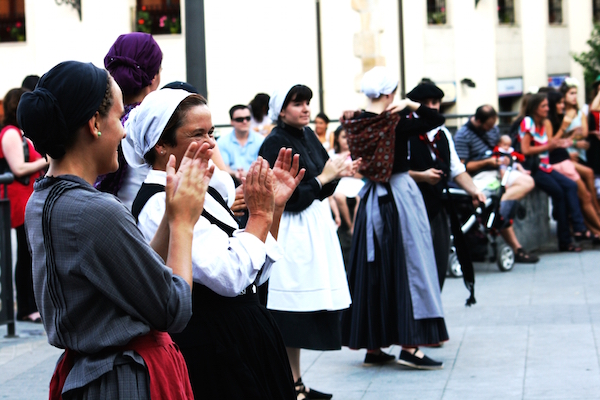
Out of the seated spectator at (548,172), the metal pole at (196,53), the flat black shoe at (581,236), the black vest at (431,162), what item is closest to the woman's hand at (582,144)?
the seated spectator at (548,172)

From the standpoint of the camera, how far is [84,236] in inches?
91.3

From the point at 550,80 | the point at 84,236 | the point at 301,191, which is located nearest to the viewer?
the point at 84,236

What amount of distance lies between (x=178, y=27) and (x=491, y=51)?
33.1 feet

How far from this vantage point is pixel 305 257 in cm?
545

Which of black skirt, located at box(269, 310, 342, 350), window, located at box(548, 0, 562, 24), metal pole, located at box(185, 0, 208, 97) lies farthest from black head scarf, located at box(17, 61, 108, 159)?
window, located at box(548, 0, 562, 24)

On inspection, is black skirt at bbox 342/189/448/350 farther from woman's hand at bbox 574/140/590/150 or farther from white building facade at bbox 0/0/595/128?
white building facade at bbox 0/0/595/128

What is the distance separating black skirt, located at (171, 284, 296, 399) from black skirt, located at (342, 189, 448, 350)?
10.6ft

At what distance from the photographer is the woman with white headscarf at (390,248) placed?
6.30 metres

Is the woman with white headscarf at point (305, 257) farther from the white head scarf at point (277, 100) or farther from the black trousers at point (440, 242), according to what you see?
the black trousers at point (440, 242)

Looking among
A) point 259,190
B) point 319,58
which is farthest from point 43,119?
point 319,58

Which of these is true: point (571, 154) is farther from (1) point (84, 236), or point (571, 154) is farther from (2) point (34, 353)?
(1) point (84, 236)

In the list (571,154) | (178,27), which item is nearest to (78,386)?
(571,154)

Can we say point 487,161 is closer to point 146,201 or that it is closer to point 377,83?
point 377,83

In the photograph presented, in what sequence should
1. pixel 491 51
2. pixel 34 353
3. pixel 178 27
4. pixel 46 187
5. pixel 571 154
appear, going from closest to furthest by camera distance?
pixel 46 187 < pixel 34 353 < pixel 571 154 < pixel 178 27 < pixel 491 51
